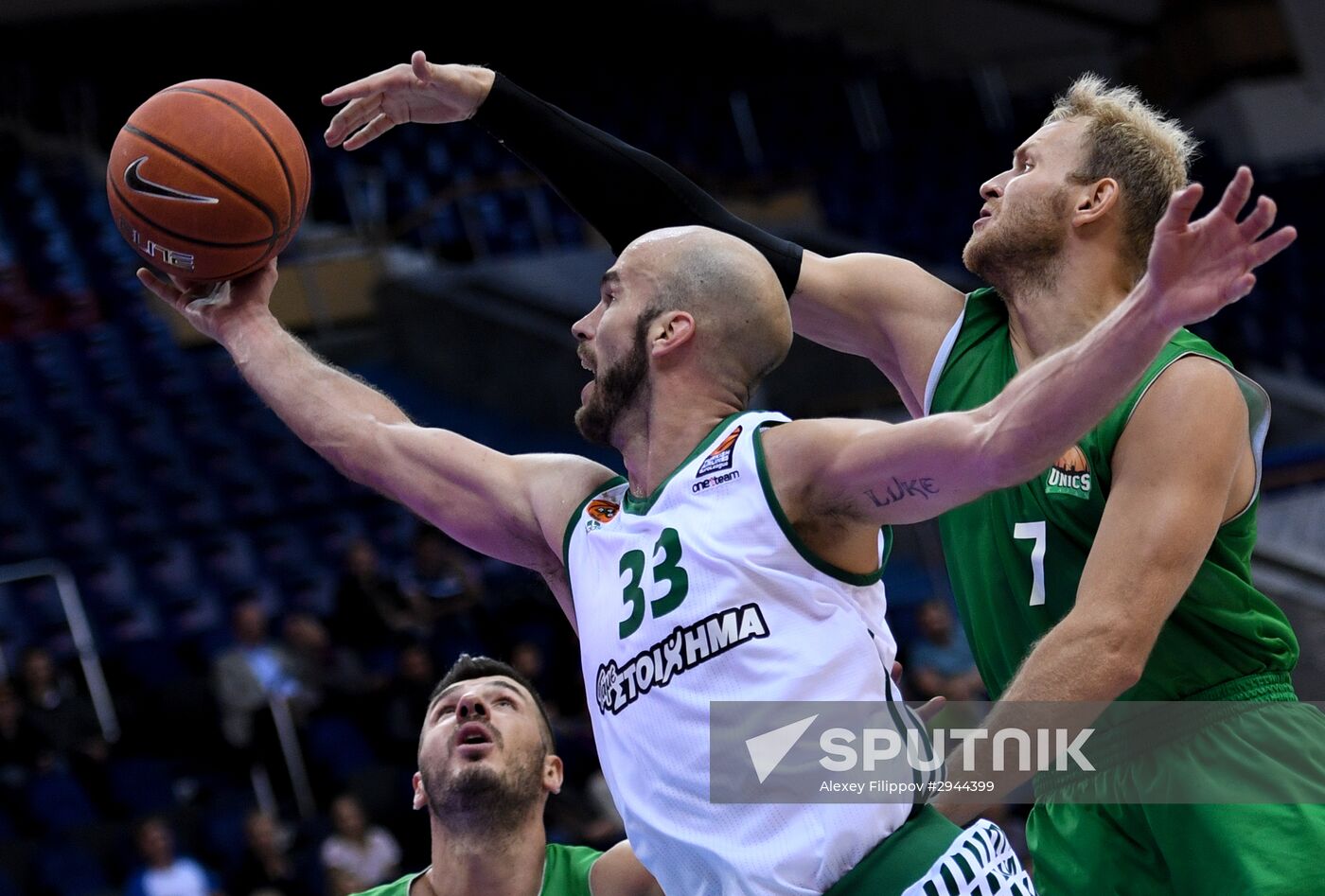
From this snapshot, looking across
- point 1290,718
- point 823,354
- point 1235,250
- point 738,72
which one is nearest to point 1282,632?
point 1290,718

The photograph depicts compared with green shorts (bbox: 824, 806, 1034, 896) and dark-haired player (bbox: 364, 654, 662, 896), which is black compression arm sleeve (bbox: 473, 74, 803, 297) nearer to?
dark-haired player (bbox: 364, 654, 662, 896)

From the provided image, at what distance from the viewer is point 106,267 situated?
47.8ft

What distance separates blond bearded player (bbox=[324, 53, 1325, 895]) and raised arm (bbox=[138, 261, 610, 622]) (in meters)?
0.65

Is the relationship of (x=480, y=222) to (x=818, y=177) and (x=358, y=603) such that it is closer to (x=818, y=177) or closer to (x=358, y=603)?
(x=818, y=177)

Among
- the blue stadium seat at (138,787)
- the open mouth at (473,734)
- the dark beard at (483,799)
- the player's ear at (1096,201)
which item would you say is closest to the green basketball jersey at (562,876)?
the dark beard at (483,799)

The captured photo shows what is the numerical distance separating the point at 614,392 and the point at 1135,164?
1.21m

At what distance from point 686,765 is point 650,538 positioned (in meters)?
0.38

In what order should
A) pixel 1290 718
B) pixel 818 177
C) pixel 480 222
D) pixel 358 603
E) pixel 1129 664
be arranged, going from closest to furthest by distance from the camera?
pixel 1129 664
pixel 1290 718
pixel 358 603
pixel 480 222
pixel 818 177

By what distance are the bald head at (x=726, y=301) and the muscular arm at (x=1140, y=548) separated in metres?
0.68

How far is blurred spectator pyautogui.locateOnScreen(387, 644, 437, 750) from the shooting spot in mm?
9195

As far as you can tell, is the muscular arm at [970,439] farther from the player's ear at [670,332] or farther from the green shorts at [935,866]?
the green shorts at [935,866]

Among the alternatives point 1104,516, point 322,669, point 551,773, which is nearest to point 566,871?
point 551,773

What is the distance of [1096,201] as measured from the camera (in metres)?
3.18

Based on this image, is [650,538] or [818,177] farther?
[818,177]
